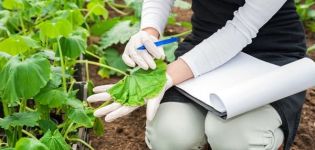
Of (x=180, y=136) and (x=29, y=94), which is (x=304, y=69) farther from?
(x=29, y=94)

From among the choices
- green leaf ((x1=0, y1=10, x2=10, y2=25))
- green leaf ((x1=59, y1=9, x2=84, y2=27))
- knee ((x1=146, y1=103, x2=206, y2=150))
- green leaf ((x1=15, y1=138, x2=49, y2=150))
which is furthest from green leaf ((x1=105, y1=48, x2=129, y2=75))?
green leaf ((x1=15, y1=138, x2=49, y2=150))

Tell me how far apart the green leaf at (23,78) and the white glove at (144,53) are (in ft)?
0.74

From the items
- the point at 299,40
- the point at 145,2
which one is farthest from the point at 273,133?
the point at 145,2

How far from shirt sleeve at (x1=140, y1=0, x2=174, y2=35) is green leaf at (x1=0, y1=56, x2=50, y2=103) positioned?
362mm

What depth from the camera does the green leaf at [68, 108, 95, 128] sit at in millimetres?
1508

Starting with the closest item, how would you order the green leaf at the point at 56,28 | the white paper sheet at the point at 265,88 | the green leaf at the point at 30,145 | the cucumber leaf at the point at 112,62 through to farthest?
the green leaf at the point at 30,145, the white paper sheet at the point at 265,88, the green leaf at the point at 56,28, the cucumber leaf at the point at 112,62

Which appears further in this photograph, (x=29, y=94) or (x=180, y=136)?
(x=180, y=136)

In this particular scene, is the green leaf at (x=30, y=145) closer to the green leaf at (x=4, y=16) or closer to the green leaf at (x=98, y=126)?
the green leaf at (x=98, y=126)

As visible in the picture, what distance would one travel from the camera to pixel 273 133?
148cm

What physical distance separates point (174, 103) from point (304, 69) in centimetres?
36

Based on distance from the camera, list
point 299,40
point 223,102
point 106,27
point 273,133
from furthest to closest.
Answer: point 106,27, point 299,40, point 273,133, point 223,102

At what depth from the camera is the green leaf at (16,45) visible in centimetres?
157

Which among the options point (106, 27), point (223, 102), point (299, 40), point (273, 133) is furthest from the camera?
point (106, 27)

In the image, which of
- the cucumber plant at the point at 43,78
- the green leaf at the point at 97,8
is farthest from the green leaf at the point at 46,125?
the green leaf at the point at 97,8
